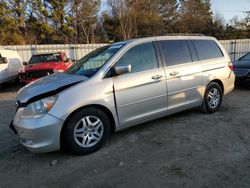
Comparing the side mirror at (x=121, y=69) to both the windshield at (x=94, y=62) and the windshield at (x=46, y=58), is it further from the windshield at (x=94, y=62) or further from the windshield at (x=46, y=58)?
the windshield at (x=46, y=58)

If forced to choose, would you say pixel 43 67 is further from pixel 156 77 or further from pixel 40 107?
pixel 40 107

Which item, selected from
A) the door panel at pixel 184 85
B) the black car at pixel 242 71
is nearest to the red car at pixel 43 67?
the door panel at pixel 184 85

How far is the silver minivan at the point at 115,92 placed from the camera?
350cm

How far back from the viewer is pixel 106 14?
3030 centimetres

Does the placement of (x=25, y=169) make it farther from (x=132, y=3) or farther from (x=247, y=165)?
(x=132, y=3)

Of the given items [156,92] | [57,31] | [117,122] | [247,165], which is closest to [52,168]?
[117,122]

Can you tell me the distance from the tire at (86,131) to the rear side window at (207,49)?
103 inches

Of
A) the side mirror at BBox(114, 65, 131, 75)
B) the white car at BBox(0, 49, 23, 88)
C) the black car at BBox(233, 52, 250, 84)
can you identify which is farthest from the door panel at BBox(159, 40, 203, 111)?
the white car at BBox(0, 49, 23, 88)

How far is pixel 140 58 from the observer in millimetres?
4371

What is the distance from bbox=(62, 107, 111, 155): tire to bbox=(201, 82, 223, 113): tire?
2502 mm

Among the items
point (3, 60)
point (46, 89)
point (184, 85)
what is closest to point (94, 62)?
point (46, 89)

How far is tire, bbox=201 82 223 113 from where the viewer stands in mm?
5400

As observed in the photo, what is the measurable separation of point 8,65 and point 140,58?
341 inches

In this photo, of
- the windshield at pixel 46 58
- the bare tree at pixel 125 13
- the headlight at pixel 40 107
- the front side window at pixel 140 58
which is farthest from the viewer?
the bare tree at pixel 125 13
